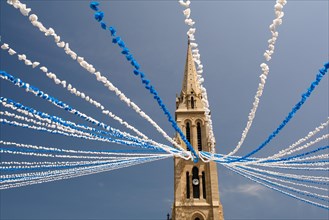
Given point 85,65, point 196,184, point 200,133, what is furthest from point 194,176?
point 85,65

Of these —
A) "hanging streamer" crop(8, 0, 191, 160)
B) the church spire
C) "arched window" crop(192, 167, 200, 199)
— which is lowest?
"arched window" crop(192, 167, 200, 199)

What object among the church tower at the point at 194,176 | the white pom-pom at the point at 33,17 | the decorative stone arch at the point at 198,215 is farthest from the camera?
the church tower at the point at 194,176

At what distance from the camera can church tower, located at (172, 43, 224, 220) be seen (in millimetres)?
24703

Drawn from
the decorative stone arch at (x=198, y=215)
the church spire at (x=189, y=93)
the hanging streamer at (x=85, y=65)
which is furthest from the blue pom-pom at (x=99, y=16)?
the church spire at (x=189, y=93)

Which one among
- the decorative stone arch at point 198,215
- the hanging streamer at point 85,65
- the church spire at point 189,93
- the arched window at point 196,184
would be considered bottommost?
the decorative stone arch at point 198,215

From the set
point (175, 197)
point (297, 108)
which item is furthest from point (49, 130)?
point (175, 197)

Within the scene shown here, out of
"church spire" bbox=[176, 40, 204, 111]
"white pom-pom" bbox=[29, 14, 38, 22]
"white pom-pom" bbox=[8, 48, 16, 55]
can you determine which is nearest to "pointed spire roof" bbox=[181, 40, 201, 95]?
"church spire" bbox=[176, 40, 204, 111]

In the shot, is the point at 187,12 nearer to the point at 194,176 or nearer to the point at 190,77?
the point at 194,176

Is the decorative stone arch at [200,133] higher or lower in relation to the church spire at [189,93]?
lower

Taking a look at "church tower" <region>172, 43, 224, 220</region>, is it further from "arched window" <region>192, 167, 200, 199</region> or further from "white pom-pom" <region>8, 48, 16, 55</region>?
"white pom-pom" <region>8, 48, 16, 55</region>

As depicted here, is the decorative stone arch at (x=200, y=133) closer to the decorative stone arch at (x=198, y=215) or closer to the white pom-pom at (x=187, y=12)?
the decorative stone arch at (x=198, y=215)

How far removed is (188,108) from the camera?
1230 inches

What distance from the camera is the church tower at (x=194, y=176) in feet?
81.0

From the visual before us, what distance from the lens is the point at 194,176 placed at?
27.2 m
